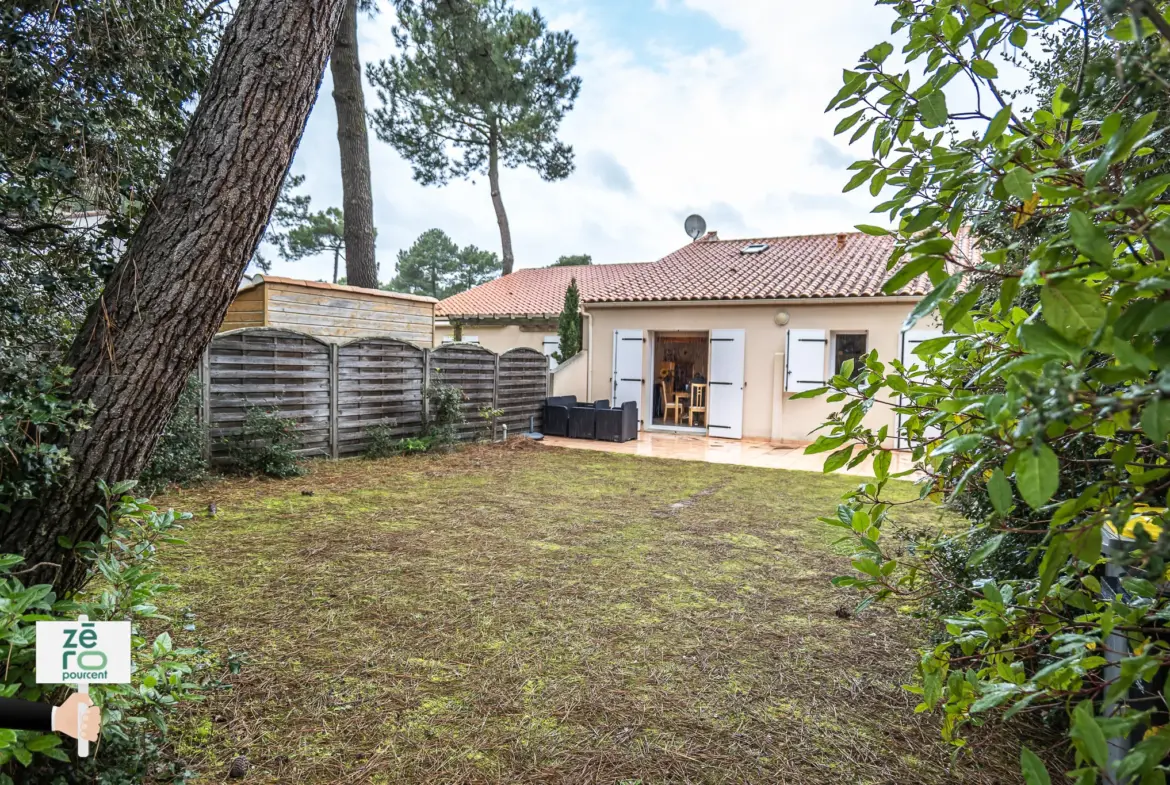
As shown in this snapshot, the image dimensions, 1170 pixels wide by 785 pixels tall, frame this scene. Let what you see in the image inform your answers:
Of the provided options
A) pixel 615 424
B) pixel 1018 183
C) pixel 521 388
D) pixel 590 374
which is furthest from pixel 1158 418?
pixel 590 374

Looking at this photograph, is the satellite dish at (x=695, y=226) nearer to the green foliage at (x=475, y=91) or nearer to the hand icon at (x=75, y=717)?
the green foliage at (x=475, y=91)

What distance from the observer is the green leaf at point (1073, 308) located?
0.59 metres

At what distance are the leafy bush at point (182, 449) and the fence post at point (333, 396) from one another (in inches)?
64.7

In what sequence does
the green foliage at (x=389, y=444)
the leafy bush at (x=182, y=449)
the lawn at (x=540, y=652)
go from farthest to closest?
the green foliage at (x=389, y=444) < the leafy bush at (x=182, y=449) < the lawn at (x=540, y=652)

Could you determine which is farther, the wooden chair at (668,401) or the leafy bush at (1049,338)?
the wooden chair at (668,401)

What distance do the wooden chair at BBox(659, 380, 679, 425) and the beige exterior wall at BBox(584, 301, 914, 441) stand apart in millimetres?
1192

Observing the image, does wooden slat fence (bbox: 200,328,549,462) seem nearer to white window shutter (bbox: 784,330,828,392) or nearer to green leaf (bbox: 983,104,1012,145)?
white window shutter (bbox: 784,330,828,392)

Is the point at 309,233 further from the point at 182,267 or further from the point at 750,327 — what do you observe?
the point at 182,267

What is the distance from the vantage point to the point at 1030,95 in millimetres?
3535

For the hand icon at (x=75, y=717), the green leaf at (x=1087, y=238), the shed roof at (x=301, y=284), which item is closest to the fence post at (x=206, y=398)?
the shed roof at (x=301, y=284)

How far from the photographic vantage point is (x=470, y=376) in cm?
968

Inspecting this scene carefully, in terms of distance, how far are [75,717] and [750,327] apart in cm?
1119

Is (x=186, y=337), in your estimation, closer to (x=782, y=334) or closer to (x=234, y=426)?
(x=234, y=426)

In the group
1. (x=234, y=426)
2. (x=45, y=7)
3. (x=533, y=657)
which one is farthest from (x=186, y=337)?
(x=234, y=426)
